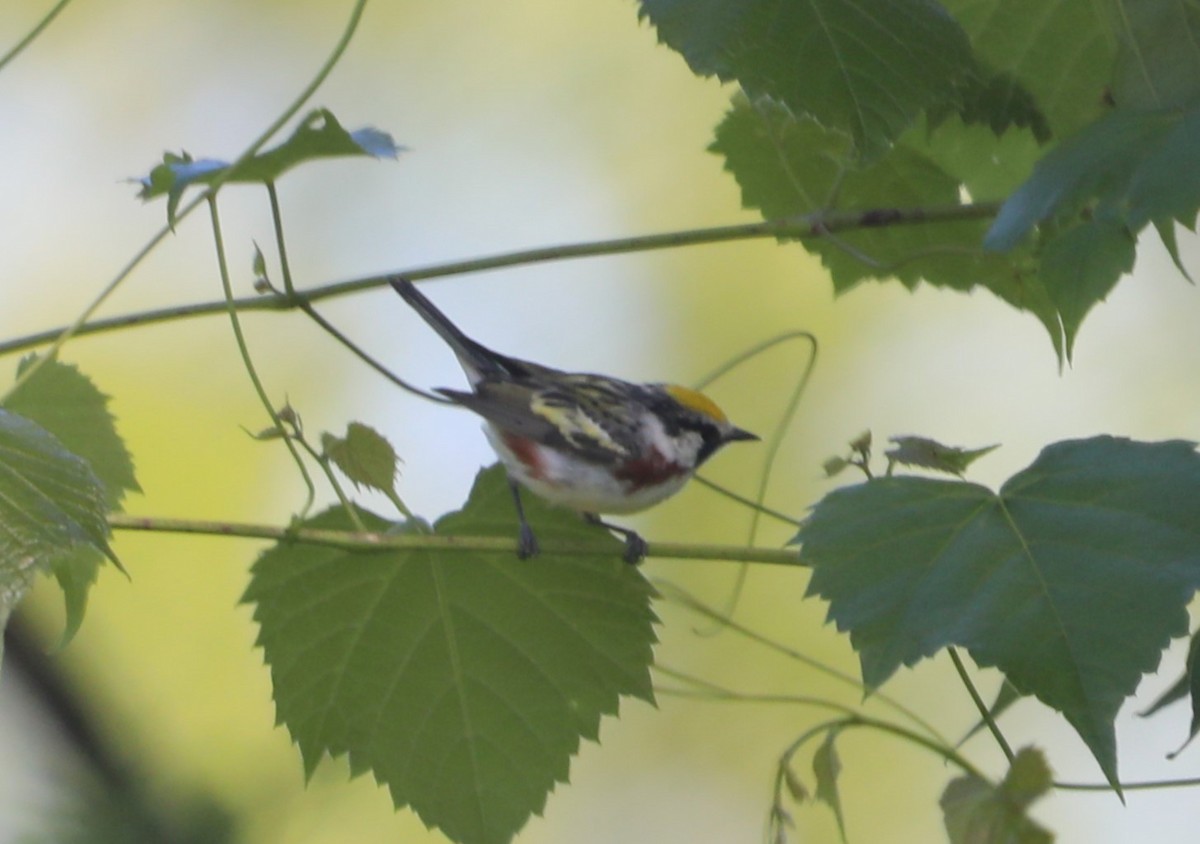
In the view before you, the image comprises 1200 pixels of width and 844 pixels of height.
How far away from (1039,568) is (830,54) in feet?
1.45

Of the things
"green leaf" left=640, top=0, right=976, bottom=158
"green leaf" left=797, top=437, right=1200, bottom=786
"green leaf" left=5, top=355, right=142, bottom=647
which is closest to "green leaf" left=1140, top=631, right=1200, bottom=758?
"green leaf" left=797, top=437, right=1200, bottom=786

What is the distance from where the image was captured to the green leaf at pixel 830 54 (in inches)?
41.7

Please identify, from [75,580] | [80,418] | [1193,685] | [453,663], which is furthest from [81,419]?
[1193,685]

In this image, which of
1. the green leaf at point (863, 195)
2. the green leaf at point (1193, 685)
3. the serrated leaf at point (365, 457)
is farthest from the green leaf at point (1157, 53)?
the serrated leaf at point (365, 457)

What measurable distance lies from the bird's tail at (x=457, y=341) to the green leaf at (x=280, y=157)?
1.87 feet

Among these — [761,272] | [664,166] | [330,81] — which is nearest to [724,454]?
[761,272]

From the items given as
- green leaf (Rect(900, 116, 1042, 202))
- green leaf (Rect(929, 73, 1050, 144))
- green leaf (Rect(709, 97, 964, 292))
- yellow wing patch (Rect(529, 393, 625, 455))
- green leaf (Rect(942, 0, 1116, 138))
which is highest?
green leaf (Rect(942, 0, 1116, 138))

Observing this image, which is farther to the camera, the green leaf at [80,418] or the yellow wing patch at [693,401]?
the yellow wing patch at [693,401]

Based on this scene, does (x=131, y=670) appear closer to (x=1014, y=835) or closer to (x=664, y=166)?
(x=664, y=166)

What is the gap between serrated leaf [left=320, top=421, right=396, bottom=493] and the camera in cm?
127

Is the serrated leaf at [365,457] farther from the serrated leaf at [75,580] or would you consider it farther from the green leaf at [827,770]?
the green leaf at [827,770]

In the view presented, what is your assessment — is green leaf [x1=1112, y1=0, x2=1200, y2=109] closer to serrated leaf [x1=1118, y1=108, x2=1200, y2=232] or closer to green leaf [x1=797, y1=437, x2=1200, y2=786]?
serrated leaf [x1=1118, y1=108, x2=1200, y2=232]

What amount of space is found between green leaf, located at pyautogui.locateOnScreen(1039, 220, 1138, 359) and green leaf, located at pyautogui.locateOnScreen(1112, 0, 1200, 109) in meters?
0.17

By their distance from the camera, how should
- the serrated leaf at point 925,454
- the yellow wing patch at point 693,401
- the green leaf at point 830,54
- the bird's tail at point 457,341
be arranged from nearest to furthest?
1. the green leaf at point 830,54
2. the serrated leaf at point 925,454
3. the bird's tail at point 457,341
4. the yellow wing patch at point 693,401
